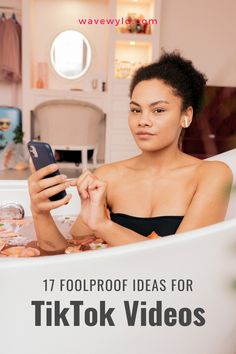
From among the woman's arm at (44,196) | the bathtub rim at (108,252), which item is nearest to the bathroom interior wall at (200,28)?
the woman's arm at (44,196)

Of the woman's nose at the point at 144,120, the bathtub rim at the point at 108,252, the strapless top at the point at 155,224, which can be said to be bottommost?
the strapless top at the point at 155,224

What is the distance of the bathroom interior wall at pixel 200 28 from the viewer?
446cm

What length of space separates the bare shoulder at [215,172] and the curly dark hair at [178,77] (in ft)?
0.56

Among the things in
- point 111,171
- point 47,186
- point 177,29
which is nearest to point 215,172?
point 111,171

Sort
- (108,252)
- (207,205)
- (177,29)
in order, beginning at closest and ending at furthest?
(108,252)
(207,205)
(177,29)

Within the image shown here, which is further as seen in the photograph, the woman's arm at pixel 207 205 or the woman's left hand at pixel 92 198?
the woman's arm at pixel 207 205

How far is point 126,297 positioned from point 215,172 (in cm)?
49

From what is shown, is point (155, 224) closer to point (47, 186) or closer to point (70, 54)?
point (47, 186)

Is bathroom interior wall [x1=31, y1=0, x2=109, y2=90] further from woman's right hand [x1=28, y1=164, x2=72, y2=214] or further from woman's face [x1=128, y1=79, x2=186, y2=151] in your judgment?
woman's right hand [x1=28, y1=164, x2=72, y2=214]

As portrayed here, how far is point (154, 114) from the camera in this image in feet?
3.65

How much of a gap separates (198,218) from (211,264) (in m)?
0.27

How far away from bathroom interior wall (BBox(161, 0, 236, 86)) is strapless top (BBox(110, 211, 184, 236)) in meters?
3.64

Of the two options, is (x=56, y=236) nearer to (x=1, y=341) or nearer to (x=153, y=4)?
(x=1, y=341)

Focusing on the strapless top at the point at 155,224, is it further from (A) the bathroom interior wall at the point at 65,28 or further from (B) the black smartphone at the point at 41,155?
(A) the bathroom interior wall at the point at 65,28
